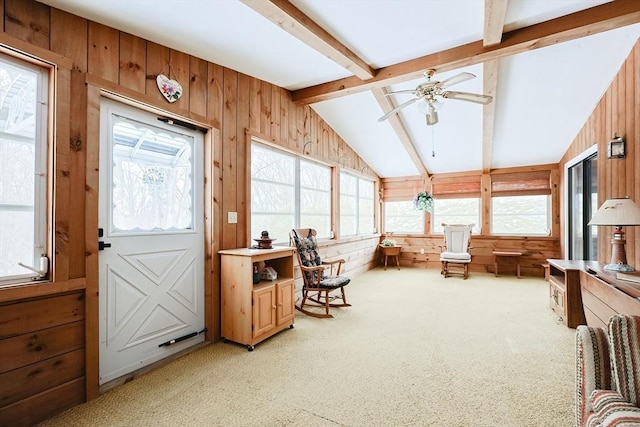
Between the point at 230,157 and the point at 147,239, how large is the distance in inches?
45.2

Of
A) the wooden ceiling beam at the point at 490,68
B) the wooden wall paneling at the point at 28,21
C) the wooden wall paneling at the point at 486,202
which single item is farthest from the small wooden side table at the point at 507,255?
the wooden wall paneling at the point at 28,21

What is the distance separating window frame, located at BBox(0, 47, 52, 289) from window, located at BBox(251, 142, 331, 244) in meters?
1.90

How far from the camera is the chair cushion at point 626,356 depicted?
115cm

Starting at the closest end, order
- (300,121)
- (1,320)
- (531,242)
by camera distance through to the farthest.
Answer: (1,320)
(300,121)
(531,242)

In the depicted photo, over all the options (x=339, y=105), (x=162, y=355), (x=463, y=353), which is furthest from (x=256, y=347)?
(x=339, y=105)

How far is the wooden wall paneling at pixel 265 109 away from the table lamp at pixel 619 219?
3.41 metres

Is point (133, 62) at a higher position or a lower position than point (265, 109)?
lower

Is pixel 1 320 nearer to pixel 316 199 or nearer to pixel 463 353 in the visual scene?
pixel 463 353

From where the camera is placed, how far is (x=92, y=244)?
2.06 m

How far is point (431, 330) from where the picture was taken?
3.17m

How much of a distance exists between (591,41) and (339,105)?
2839mm

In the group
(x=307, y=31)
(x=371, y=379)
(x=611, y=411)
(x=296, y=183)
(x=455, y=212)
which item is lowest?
(x=371, y=379)

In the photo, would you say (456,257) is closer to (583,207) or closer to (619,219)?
(583,207)

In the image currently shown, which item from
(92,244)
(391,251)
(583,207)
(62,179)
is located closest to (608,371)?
(92,244)
